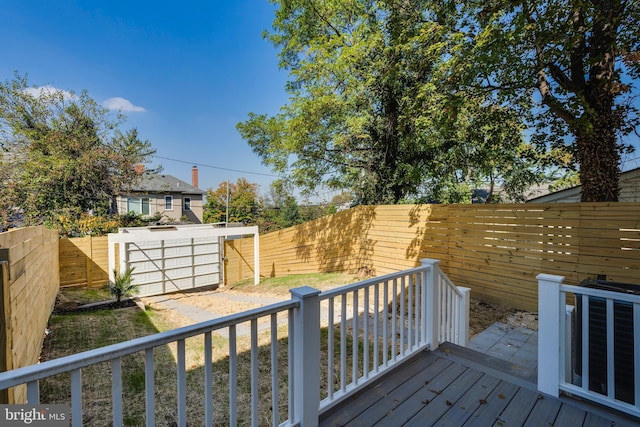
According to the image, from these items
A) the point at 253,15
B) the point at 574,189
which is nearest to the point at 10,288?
the point at 574,189

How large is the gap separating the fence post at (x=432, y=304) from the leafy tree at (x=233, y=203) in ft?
63.2

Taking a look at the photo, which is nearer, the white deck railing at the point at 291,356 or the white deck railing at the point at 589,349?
the white deck railing at the point at 291,356

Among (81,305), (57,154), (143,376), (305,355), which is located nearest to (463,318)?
(305,355)

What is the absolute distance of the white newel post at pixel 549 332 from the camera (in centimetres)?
223

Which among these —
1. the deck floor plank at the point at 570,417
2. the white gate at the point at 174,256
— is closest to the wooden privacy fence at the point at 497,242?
the deck floor plank at the point at 570,417

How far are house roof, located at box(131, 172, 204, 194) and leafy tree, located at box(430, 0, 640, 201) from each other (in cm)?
1808

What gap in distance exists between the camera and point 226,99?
49.3 ft

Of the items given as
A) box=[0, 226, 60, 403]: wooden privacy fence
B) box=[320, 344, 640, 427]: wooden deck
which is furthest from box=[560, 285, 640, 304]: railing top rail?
box=[0, 226, 60, 403]: wooden privacy fence

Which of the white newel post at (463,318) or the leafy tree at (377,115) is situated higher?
the leafy tree at (377,115)

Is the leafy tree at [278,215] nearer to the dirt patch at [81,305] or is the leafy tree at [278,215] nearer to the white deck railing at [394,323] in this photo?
the dirt patch at [81,305]

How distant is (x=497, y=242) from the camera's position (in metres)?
5.13

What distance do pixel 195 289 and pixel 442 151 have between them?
9.38 metres

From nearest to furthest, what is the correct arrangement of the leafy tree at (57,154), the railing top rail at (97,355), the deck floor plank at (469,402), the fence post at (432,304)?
1. the railing top rail at (97,355)
2. the deck floor plank at (469,402)
3. the fence post at (432,304)
4. the leafy tree at (57,154)

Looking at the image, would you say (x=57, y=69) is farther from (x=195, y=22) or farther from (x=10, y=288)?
(x=10, y=288)
